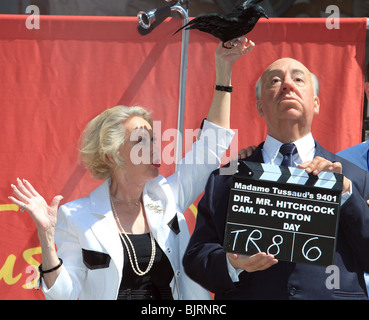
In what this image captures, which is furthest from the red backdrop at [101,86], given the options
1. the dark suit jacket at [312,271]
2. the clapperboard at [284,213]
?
the clapperboard at [284,213]

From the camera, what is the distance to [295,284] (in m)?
2.64

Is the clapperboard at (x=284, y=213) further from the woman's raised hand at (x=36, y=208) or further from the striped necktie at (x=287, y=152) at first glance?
the woman's raised hand at (x=36, y=208)

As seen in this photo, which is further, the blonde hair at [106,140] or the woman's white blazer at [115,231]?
the blonde hair at [106,140]

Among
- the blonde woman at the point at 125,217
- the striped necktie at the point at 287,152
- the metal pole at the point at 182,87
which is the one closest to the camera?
the striped necktie at the point at 287,152

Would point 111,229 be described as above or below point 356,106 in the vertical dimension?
below

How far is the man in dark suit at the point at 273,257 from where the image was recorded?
2.60m

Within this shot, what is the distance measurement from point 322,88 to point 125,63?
1153mm

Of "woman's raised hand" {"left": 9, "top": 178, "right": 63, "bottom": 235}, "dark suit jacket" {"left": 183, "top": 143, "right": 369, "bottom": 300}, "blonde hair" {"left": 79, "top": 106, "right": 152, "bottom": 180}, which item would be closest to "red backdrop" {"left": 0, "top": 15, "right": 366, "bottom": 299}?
"blonde hair" {"left": 79, "top": 106, "right": 152, "bottom": 180}

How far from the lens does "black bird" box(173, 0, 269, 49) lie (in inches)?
114

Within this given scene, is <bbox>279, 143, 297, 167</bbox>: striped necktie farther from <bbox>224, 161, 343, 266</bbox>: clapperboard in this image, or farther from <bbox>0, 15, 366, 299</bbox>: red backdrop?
<bbox>0, 15, 366, 299</bbox>: red backdrop

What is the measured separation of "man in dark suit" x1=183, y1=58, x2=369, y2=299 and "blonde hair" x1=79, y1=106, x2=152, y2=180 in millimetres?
546

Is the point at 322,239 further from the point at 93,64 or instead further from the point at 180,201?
the point at 93,64

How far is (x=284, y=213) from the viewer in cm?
→ 258
